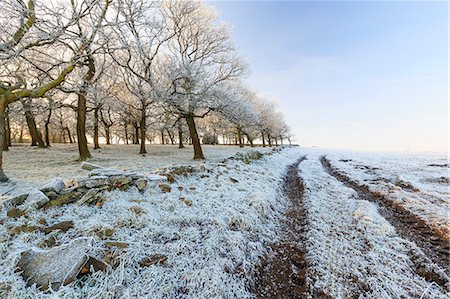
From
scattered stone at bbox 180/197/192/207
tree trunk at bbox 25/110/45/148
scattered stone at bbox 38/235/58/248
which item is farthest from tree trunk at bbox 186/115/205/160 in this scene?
tree trunk at bbox 25/110/45/148

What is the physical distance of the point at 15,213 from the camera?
161 inches

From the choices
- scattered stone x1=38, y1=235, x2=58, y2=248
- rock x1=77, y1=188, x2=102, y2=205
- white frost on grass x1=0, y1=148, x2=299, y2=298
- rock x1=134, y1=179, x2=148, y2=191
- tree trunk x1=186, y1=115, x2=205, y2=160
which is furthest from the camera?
tree trunk x1=186, y1=115, x2=205, y2=160

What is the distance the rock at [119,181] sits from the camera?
5.79 m

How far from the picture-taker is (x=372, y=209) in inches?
254

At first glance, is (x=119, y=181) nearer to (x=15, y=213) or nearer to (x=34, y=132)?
(x=15, y=213)

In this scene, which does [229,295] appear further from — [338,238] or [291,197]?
[291,197]

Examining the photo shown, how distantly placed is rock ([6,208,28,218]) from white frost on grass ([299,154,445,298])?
5.57m

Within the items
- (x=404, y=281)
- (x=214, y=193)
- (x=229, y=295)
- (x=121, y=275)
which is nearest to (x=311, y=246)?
(x=404, y=281)

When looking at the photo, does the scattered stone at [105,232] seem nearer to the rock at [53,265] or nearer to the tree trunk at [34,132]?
the rock at [53,265]

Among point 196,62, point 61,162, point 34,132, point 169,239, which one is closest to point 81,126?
point 61,162

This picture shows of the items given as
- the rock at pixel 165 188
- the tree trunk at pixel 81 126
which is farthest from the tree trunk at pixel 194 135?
the rock at pixel 165 188

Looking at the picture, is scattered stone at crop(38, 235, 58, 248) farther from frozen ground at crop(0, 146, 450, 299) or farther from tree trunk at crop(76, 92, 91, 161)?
tree trunk at crop(76, 92, 91, 161)

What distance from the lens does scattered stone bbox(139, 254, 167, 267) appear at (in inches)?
136

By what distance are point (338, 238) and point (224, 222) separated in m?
2.69
